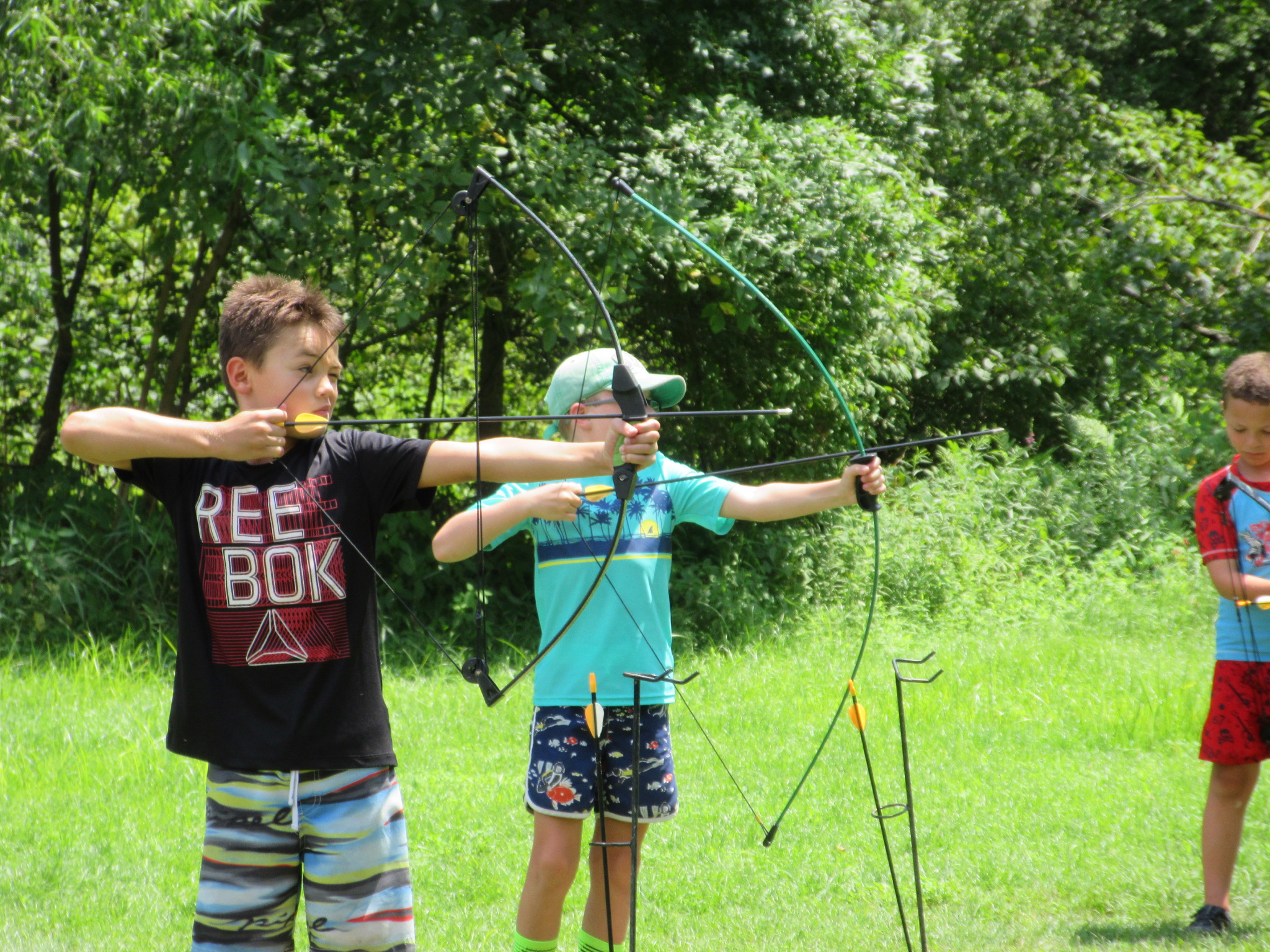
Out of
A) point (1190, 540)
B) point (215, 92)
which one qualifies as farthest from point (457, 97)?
point (1190, 540)

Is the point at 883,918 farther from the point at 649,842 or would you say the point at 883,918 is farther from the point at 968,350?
the point at 968,350

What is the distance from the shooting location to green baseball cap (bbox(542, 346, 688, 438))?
2.13 meters

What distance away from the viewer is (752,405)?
6.03 meters

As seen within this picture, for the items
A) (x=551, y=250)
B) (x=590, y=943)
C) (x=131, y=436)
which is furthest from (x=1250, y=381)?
(x=551, y=250)

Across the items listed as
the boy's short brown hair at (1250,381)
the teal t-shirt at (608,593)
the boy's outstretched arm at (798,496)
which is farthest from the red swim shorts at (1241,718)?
the teal t-shirt at (608,593)

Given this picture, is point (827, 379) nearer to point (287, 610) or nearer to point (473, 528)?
point (473, 528)

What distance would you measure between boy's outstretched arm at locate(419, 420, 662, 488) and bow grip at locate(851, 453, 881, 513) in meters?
0.39

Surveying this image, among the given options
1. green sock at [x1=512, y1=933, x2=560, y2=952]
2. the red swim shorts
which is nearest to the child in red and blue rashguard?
the red swim shorts

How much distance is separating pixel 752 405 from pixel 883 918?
139 inches

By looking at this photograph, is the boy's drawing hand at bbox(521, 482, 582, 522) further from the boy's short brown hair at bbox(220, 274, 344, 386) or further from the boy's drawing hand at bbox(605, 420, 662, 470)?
the boy's short brown hair at bbox(220, 274, 344, 386)

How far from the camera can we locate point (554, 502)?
6.11 feet

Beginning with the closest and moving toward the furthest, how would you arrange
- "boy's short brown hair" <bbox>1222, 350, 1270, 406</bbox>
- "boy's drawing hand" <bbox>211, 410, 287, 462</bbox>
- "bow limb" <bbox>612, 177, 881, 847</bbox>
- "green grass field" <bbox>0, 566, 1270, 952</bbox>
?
"boy's drawing hand" <bbox>211, 410, 287, 462</bbox> < "bow limb" <bbox>612, 177, 881, 847</bbox> < "boy's short brown hair" <bbox>1222, 350, 1270, 406</bbox> < "green grass field" <bbox>0, 566, 1270, 952</bbox>

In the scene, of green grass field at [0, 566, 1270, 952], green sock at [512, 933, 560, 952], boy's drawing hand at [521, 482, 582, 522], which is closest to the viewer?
boy's drawing hand at [521, 482, 582, 522]

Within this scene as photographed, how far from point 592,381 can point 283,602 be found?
71cm
